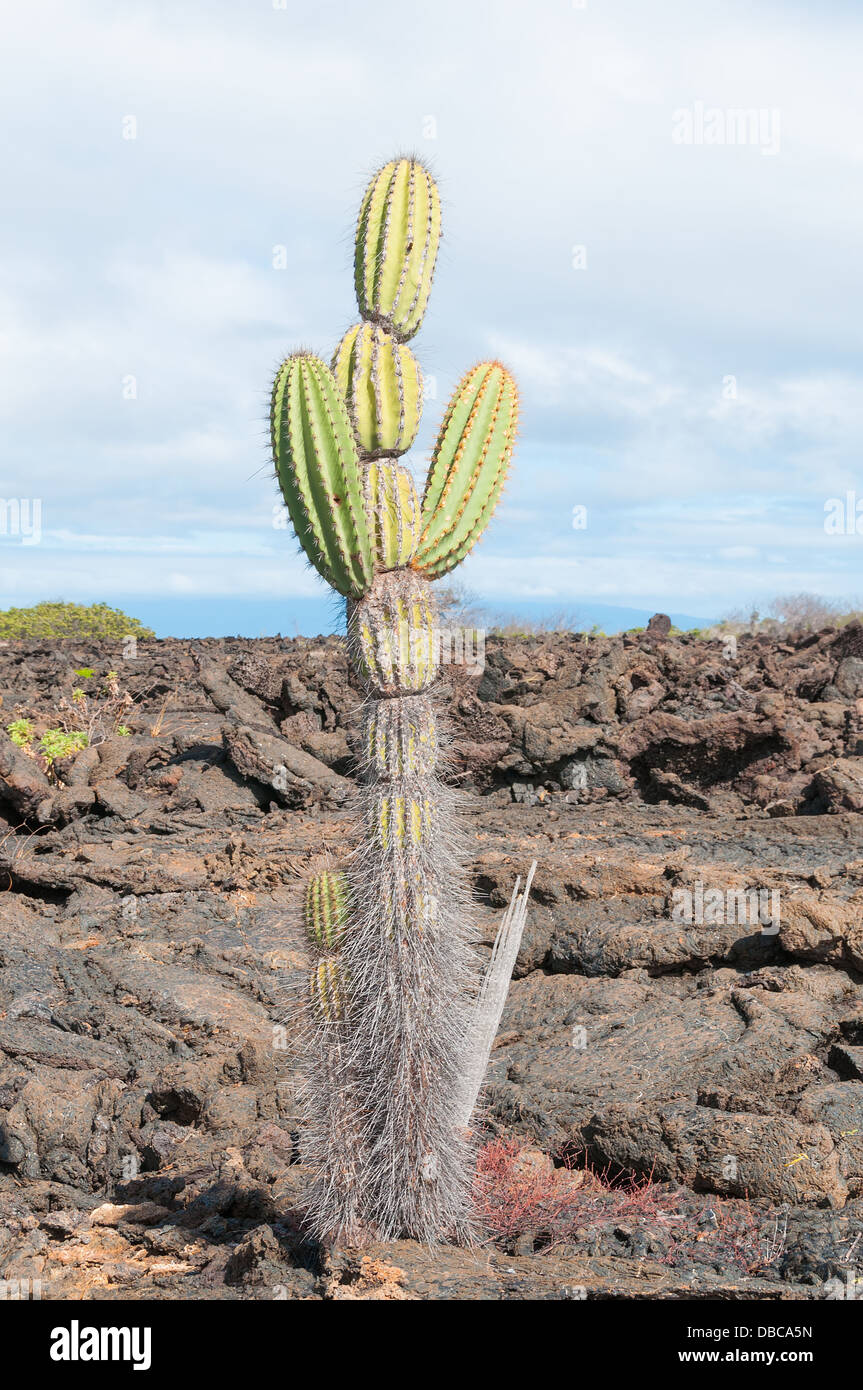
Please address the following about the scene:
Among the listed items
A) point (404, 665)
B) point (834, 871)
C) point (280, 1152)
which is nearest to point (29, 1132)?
point (280, 1152)

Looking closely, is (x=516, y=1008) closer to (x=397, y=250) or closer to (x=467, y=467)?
(x=467, y=467)

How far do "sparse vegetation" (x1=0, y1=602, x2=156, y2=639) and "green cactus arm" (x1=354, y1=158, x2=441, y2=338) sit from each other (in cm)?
3094

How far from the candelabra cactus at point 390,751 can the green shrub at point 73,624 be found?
102 ft

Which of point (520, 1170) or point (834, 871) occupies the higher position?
point (834, 871)

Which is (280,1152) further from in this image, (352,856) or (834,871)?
(834,871)

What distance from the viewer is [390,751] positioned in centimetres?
425

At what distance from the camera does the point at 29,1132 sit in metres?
5.22

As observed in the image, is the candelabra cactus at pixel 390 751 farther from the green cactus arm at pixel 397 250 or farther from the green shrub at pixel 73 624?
the green shrub at pixel 73 624

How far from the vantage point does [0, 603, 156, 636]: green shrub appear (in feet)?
116

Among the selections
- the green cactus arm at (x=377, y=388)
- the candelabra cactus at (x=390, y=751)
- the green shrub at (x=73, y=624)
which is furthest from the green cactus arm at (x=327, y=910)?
the green shrub at (x=73, y=624)

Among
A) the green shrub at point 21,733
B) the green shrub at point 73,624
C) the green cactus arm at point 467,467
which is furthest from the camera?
the green shrub at point 73,624

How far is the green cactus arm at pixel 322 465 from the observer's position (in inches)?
162
